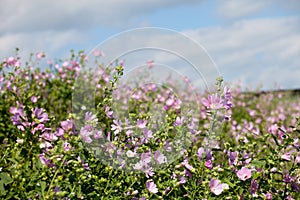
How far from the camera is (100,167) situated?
2.54 m

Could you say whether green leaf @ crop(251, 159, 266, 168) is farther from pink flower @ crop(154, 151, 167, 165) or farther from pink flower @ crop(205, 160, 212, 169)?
pink flower @ crop(154, 151, 167, 165)

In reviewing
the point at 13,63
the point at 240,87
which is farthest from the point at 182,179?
the point at 240,87

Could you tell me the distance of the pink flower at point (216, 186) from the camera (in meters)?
2.40

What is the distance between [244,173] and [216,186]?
18 cm

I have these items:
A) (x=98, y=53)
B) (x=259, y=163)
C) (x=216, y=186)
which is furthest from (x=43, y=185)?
(x=98, y=53)

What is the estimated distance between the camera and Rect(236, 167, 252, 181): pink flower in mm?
2496

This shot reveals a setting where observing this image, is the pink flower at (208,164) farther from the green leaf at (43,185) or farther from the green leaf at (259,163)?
the green leaf at (43,185)

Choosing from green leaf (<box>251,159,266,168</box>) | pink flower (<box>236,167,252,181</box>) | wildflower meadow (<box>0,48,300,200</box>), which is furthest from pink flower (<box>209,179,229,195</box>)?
green leaf (<box>251,159,266,168</box>)

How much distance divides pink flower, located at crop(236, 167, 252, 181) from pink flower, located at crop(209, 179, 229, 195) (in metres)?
0.15

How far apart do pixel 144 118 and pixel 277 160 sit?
2.49 ft

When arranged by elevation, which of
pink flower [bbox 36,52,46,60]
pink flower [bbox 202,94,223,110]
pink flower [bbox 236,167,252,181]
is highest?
pink flower [bbox 36,52,46,60]

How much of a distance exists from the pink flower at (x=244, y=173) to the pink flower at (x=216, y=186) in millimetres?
148

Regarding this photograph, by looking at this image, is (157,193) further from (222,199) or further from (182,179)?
(222,199)

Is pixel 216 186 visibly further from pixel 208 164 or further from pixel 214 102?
pixel 214 102
